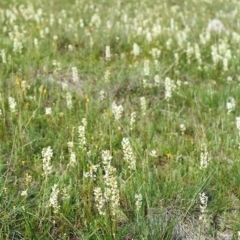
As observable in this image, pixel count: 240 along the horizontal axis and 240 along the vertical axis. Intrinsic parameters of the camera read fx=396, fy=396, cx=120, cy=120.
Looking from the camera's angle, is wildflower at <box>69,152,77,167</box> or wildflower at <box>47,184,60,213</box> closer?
wildflower at <box>47,184,60,213</box>

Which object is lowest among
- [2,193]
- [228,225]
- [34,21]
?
[228,225]

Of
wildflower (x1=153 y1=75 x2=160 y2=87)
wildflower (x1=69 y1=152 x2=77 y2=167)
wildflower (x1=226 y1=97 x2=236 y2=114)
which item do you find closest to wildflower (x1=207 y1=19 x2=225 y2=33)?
wildflower (x1=153 y1=75 x2=160 y2=87)

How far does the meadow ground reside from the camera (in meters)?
3.42

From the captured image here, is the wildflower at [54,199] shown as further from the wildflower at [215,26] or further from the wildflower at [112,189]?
the wildflower at [215,26]

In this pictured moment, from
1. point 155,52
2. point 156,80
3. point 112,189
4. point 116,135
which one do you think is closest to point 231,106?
point 156,80

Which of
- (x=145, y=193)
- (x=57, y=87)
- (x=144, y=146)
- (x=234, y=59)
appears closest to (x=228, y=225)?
(x=145, y=193)

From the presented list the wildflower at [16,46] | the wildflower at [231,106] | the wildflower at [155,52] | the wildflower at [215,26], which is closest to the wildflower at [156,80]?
the wildflower at [231,106]

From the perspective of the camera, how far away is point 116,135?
4777mm

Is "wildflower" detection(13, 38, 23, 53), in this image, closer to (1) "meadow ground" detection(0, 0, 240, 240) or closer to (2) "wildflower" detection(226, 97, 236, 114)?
(1) "meadow ground" detection(0, 0, 240, 240)

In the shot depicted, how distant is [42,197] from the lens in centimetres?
361

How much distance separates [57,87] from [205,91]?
2.29 meters

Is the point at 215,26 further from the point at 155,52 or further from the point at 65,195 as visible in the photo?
the point at 65,195

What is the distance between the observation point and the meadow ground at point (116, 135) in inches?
134

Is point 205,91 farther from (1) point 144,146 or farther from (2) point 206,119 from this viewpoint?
(1) point 144,146
